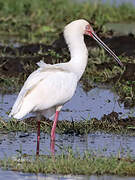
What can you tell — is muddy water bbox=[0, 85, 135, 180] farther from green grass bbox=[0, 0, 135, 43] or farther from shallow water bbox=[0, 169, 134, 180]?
green grass bbox=[0, 0, 135, 43]

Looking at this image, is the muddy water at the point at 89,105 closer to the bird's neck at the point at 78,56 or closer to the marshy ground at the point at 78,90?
the marshy ground at the point at 78,90

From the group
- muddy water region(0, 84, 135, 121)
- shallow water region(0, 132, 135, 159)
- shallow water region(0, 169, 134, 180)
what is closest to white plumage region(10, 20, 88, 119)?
shallow water region(0, 132, 135, 159)

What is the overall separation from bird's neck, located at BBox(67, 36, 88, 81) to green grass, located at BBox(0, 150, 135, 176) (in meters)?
1.81

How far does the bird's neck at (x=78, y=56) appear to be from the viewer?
904 cm

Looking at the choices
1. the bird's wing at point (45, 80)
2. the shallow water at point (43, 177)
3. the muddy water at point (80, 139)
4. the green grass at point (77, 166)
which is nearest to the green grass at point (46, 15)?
the muddy water at point (80, 139)

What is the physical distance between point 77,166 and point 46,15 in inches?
475

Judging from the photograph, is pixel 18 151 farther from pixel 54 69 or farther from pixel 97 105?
pixel 97 105

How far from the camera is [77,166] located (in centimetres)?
720

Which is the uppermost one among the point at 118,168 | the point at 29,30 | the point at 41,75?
the point at 29,30

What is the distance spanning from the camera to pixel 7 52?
48.8ft

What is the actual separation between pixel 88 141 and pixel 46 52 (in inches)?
229

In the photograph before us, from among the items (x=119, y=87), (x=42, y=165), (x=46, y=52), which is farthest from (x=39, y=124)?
(x=46, y=52)

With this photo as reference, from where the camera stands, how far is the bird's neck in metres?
9.04

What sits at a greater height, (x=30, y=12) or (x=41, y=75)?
(x=30, y=12)
